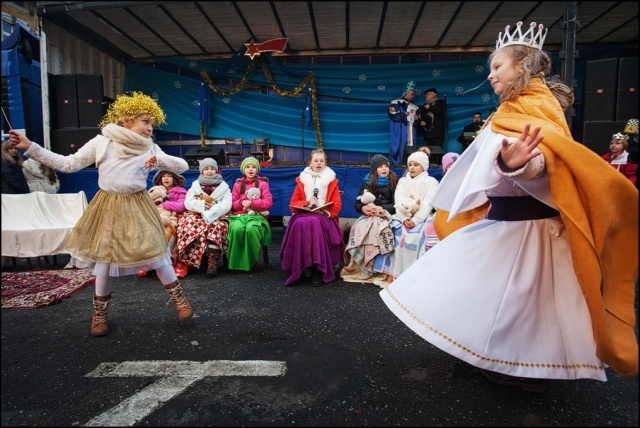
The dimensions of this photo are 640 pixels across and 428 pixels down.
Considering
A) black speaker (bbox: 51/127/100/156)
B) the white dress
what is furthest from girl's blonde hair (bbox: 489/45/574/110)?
black speaker (bbox: 51/127/100/156)

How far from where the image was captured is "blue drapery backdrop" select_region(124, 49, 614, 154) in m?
9.22

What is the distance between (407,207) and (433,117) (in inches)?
205

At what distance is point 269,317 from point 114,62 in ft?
31.5

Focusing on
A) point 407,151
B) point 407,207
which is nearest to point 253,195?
point 407,207

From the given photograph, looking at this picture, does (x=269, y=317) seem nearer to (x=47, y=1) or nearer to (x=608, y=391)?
(x=608, y=391)

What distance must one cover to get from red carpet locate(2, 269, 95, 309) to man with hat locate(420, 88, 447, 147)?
7.39 metres

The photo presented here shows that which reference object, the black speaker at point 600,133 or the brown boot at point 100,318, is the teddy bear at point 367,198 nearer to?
the brown boot at point 100,318

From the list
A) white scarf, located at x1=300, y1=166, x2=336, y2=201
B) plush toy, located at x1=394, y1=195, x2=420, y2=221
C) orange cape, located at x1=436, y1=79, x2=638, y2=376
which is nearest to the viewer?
orange cape, located at x1=436, y1=79, x2=638, y2=376

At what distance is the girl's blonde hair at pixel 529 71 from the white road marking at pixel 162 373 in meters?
2.00

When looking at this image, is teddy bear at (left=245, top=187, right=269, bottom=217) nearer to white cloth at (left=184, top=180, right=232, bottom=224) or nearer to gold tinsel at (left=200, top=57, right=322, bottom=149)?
white cloth at (left=184, top=180, right=232, bottom=224)

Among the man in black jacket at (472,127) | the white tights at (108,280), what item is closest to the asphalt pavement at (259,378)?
the white tights at (108,280)

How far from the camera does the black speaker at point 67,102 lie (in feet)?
25.5

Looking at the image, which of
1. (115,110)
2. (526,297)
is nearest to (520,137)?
(526,297)

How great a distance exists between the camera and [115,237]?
292 centimetres
